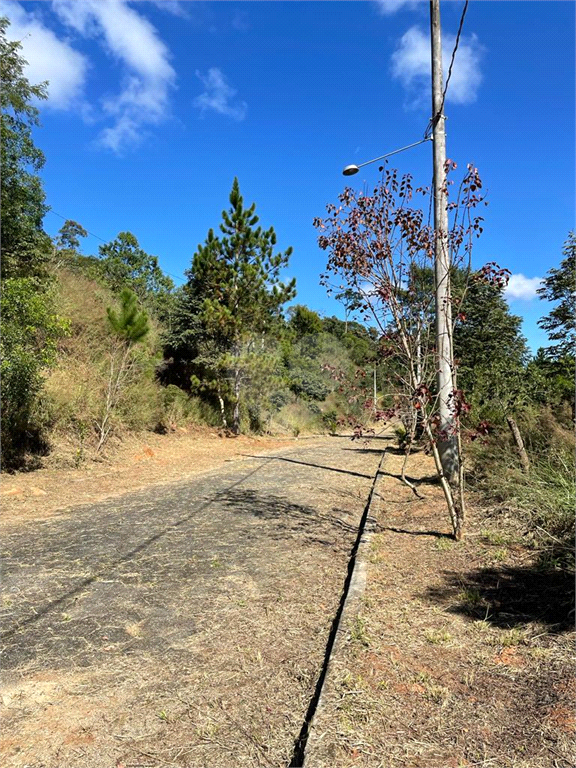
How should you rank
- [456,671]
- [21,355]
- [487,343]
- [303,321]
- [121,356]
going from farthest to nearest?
[303,321] → [487,343] → [121,356] → [21,355] → [456,671]

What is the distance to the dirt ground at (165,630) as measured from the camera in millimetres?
2062

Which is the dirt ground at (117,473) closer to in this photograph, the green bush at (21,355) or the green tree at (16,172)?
the green bush at (21,355)

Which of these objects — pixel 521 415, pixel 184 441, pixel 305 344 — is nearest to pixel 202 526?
pixel 521 415

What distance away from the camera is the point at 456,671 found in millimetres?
2418

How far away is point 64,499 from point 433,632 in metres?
5.95

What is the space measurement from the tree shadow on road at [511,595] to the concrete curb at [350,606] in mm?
542

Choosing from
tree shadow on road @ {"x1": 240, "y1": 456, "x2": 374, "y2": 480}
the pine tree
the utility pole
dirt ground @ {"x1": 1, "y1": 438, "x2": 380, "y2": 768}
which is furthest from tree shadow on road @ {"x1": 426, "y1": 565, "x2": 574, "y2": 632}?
the pine tree

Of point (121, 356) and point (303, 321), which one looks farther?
point (303, 321)

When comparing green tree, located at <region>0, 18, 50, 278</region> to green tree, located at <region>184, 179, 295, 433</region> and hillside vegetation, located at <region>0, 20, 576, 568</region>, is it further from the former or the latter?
green tree, located at <region>184, 179, 295, 433</region>

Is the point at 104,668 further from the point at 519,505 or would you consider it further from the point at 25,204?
the point at 25,204

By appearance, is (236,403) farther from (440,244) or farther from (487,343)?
(440,244)

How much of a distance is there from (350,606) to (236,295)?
13.9 meters

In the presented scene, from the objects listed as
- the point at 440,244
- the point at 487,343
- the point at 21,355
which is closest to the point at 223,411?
the point at 487,343

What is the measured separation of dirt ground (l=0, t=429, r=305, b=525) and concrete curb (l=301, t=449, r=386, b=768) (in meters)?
4.12
